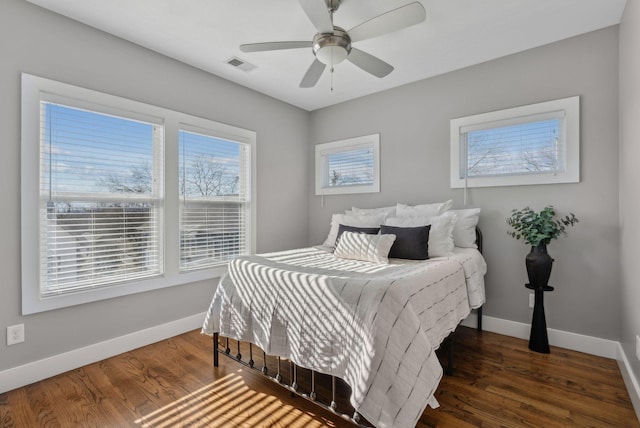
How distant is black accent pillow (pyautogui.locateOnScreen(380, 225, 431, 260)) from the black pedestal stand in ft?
3.12

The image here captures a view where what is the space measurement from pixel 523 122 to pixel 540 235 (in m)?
1.13

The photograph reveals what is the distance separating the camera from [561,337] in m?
2.74

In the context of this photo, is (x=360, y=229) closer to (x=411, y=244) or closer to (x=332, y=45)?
(x=411, y=244)

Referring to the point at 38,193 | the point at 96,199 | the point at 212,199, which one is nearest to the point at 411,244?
the point at 212,199

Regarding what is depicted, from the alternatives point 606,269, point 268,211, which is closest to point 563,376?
point 606,269

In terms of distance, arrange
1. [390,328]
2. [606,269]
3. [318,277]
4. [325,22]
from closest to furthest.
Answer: [390,328] → [318,277] → [325,22] → [606,269]

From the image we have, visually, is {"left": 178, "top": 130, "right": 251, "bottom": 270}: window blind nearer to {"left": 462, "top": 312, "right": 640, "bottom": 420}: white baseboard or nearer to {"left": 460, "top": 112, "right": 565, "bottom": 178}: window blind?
{"left": 460, "top": 112, "right": 565, "bottom": 178}: window blind

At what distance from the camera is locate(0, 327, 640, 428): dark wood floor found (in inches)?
70.7

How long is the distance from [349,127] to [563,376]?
337cm

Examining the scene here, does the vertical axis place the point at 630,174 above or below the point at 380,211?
above

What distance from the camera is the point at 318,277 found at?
1.83m

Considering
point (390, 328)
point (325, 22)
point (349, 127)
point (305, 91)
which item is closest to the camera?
point (390, 328)

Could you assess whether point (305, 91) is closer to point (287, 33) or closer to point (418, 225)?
point (287, 33)

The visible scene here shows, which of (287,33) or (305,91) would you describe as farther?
(305,91)
